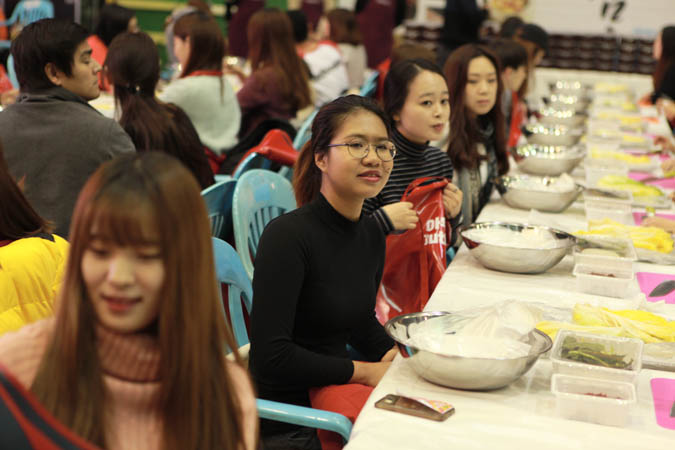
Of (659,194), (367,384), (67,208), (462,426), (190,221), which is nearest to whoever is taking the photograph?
(190,221)

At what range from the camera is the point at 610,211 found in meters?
3.27

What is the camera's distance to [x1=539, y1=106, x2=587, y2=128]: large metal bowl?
600cm

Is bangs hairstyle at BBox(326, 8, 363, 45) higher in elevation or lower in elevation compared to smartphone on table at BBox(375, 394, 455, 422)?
higher

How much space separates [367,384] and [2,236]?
36.9 inches

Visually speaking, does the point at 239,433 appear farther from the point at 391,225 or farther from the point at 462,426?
the point at 391,225

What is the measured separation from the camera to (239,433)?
1.30 meters

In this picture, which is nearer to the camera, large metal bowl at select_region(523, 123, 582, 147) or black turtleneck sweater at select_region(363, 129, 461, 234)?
black turtleneck sweater at select_region(363, 129, 461, 234)

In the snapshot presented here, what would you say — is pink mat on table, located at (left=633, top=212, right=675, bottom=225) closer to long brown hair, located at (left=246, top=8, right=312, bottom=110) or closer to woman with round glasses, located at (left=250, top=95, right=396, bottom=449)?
woman with round glasses, located at (left=250, top=95, right=396, bottom=449)

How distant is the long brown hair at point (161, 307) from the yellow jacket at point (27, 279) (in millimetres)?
617

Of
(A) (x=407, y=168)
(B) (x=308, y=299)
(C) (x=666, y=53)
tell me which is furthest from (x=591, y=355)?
(C) (x=666, y=53)

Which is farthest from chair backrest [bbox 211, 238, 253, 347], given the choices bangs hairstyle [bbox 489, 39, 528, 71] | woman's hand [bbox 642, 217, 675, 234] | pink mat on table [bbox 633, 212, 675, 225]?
bangs hairstyle [bbox 489, 39, 528, 71]

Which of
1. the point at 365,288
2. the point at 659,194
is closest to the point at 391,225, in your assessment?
the point at 365,288

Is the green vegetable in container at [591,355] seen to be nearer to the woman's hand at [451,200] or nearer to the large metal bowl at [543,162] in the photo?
the woman's hand at [451,200]

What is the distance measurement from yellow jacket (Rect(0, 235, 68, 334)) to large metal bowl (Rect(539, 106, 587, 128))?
4.71 m
